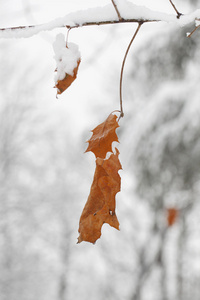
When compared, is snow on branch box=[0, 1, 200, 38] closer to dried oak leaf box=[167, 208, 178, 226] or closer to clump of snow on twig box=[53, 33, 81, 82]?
clump of snow on twig box=[53, 33, 81, 82]

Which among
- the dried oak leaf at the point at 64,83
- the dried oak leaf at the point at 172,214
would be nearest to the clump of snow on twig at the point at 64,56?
the dried oak leaf at the point at 64,83

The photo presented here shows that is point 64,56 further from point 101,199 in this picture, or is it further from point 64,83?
point 101,199

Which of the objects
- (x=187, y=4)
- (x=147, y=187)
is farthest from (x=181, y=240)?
(x=187, y=4)

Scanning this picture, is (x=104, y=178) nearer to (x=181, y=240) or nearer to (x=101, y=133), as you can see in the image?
(x=101, y=133)

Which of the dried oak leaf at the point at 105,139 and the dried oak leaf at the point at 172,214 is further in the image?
the dried oak leaf at the point at 172,214

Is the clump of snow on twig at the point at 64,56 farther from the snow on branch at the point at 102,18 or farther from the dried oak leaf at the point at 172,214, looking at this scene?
the dried oak leaf at the point at 172,214

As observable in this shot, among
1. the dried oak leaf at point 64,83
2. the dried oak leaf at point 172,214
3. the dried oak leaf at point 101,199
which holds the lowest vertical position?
the dried oak leaf at point 101,199
